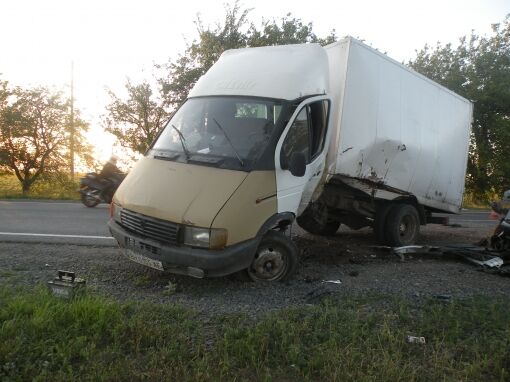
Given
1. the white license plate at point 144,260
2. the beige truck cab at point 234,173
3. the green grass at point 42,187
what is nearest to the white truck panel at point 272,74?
the beige truck cab at point 234,173

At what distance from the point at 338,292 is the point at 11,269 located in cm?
395

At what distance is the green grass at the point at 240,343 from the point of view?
307 cm

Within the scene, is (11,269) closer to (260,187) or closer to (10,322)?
(10,322)

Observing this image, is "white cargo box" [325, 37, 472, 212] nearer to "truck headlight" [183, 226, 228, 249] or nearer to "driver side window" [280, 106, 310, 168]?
"driver side window" [280, 106, 310, 168]

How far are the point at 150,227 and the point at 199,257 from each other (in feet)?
2.26

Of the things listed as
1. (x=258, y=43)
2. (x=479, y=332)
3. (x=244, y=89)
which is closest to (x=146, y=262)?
(x=244, y=89)

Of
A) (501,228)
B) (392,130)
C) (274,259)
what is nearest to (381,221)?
(392,130)

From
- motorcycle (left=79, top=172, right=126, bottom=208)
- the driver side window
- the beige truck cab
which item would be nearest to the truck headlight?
the beige truck cab

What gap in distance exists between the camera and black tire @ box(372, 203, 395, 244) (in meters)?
7.41

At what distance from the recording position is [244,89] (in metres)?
5.52

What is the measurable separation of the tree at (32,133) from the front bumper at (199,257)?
1388 cm

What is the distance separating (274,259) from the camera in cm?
513

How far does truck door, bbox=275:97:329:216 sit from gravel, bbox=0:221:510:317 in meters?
1.01

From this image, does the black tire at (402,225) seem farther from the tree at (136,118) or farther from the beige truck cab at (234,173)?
the tree at (136,118)
